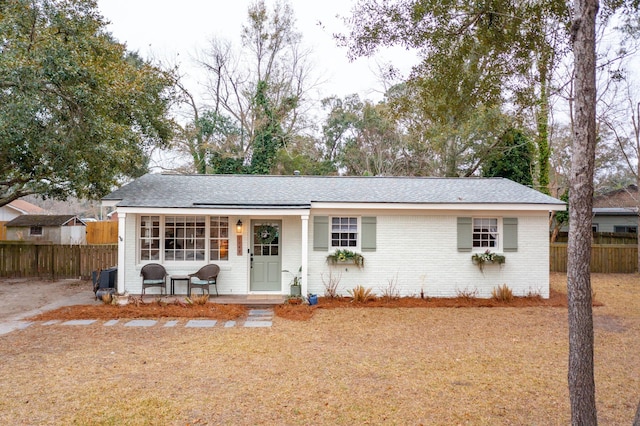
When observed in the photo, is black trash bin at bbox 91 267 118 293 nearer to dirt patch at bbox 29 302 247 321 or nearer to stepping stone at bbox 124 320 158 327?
dirt patch at bbox 29 302 247 321

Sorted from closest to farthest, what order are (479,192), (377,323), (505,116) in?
1. (377,323)
2. (479,192)
3. (505,116)

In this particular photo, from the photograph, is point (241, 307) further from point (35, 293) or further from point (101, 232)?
point (101, 232)

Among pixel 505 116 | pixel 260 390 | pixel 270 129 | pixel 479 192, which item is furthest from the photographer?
pixel 270 129

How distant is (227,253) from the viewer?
10305 mm

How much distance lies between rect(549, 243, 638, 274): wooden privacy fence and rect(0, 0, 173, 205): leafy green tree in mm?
16062

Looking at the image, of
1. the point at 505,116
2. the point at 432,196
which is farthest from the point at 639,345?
the point at 505,116

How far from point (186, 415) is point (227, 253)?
654cm

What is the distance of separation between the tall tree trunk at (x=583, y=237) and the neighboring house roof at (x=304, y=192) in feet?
21.6

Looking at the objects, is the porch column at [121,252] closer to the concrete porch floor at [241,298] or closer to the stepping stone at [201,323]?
the concrete porch floor at [241,298]

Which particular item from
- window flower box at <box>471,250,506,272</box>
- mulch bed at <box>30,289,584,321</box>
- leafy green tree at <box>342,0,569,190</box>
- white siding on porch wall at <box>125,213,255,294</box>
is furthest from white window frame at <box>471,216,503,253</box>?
white siding on porch wall at <box>125,213,255,294</box>

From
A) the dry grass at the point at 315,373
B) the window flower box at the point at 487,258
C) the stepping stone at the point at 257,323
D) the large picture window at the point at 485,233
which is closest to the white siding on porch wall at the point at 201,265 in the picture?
the stepping stone at the point at 257,323

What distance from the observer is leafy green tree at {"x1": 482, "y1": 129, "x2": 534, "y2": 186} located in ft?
59.2

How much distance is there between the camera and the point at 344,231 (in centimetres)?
1041

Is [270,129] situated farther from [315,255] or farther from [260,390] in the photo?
[260,390]
